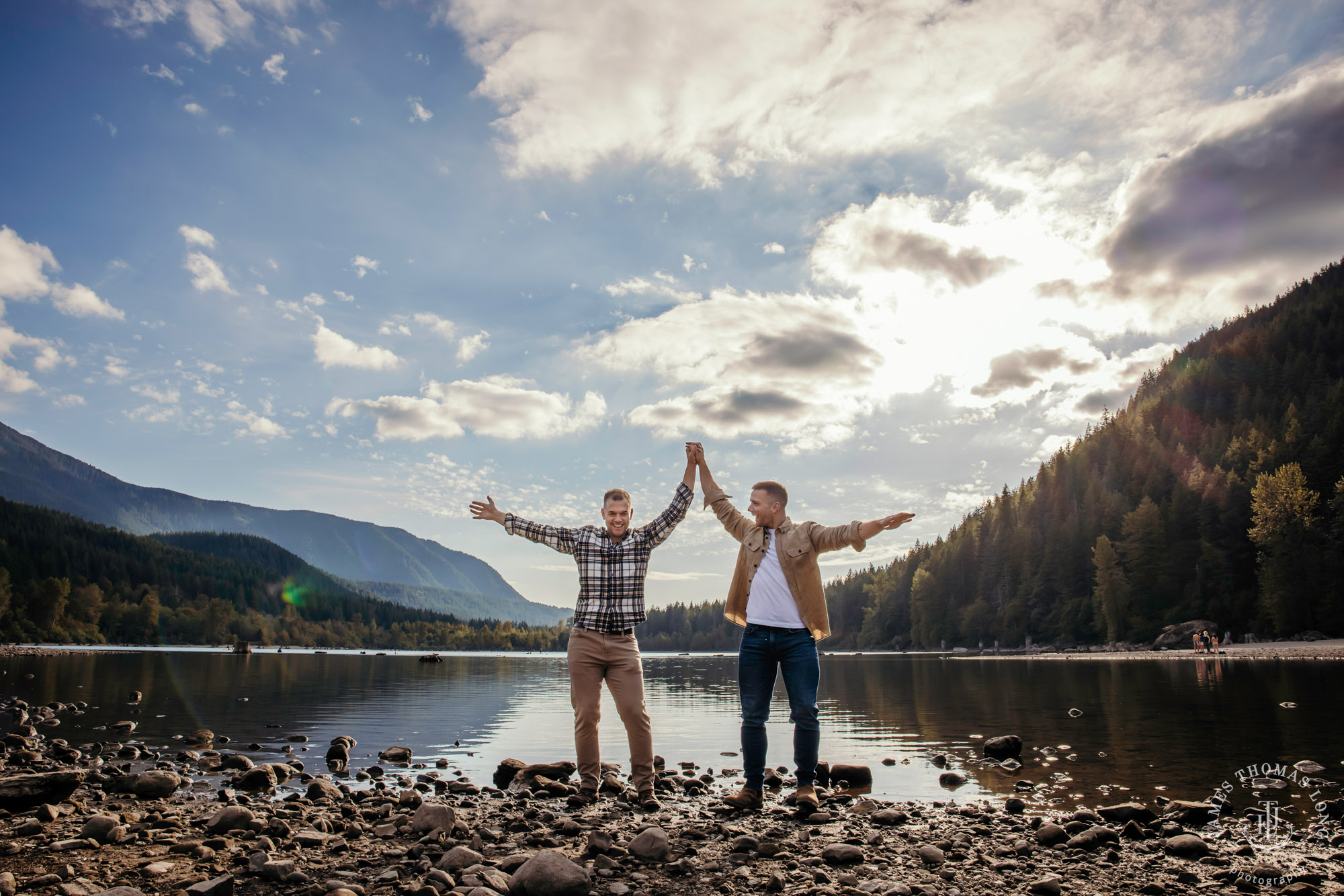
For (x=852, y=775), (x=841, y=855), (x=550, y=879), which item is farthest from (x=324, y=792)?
(x=852, y=775)

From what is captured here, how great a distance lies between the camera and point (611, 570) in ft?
30.7

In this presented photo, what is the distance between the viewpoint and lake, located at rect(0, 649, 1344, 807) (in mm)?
12375

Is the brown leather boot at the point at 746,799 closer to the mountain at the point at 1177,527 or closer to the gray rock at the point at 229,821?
the gray rock at the point at 229,821

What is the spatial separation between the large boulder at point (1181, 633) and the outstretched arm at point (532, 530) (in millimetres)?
81939

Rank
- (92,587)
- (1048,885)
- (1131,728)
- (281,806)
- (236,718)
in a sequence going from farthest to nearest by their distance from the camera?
1. (92,587)
2. (236,718)
3. (1131,728)
4. (281,806)
5. (1048,885)

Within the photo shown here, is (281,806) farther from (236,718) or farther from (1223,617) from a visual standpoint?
(1223,617)

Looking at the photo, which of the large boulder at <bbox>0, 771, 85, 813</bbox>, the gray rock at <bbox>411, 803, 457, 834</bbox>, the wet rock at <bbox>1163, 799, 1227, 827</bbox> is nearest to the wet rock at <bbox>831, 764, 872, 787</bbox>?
the wet rock at <bbox>1163, 799, 1227, 827</bbox>

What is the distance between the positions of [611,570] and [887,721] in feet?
50.2

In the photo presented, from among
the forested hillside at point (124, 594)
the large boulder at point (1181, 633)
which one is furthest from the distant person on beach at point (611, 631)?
the forested hillside at point (124, 594)

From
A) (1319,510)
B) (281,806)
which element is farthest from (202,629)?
(1319,510)

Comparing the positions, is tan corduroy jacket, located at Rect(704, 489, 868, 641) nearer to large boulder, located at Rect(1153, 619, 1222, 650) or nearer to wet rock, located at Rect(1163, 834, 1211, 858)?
wet rock, located at Rect(1163, 834, 1211, 858)

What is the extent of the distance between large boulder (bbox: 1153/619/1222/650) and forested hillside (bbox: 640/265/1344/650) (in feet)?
16.3

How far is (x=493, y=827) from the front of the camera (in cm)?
805

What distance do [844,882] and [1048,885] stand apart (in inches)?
62.3
